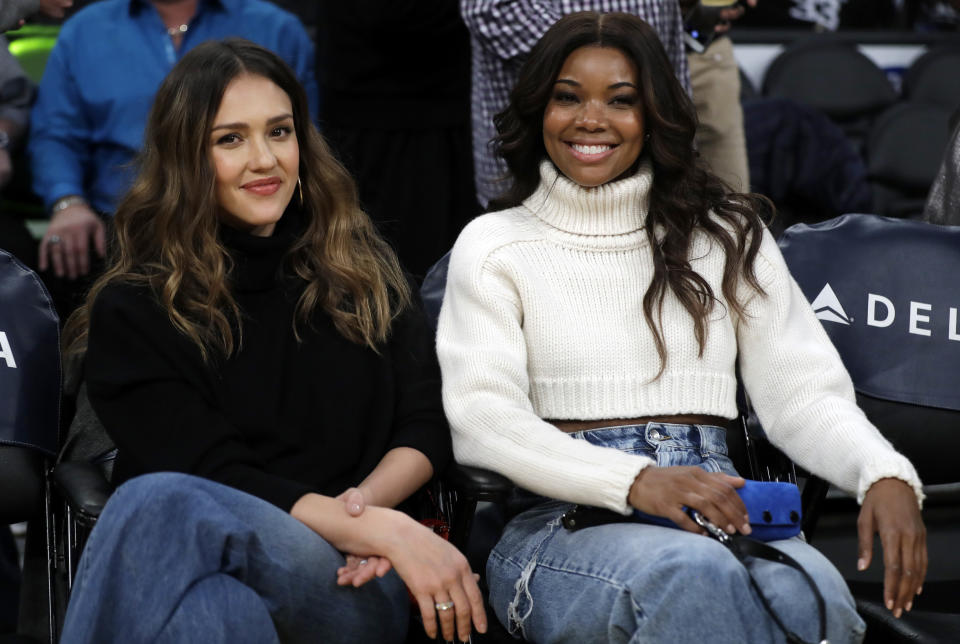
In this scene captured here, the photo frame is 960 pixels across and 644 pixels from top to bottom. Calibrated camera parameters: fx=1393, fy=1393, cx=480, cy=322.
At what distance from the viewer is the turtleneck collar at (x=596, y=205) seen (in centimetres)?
280

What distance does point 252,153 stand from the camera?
108 inches

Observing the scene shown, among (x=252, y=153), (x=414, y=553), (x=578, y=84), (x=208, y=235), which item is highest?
(x=578, y=84)

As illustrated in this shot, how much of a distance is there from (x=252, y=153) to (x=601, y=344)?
78cm

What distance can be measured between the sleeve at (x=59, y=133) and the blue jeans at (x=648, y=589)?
1.93m

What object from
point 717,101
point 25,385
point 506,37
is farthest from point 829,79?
point 25,385

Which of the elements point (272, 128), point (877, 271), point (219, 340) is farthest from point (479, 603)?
point (877, 271)

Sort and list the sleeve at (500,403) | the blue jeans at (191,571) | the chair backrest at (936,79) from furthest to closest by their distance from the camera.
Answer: the chair backrest at (936,79) < the sleeve at (500,403) < the blue jeans at (191,571)

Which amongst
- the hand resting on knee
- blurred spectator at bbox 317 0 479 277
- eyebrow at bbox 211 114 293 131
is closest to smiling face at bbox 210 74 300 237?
eyebrow at bbox 211 114 293 131

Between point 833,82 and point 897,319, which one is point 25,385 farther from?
point 833,82

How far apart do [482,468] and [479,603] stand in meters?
0.31

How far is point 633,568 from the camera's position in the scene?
7.51 feet

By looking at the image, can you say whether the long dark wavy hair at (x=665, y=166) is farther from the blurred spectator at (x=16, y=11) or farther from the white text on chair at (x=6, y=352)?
the blurred spectator at (x=16, y=11)

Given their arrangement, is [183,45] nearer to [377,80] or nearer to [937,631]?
[377,80]

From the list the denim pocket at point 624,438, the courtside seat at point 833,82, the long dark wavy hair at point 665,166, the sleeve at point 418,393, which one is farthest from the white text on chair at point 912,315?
the courtside seat at point 833,82
